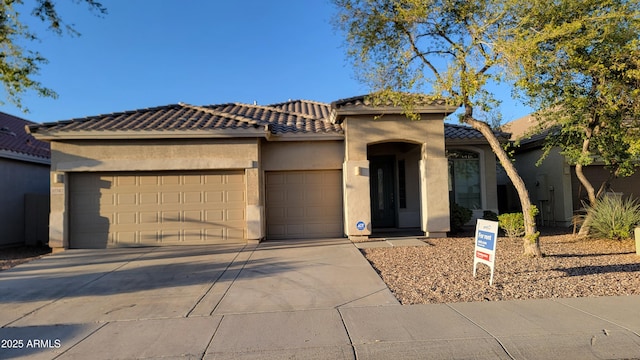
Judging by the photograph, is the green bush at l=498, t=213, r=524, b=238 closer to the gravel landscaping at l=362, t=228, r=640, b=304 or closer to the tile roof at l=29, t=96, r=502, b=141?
the gravel landscaping at l=362, t=228, r=640, b=304

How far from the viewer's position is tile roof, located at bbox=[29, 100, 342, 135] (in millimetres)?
12172

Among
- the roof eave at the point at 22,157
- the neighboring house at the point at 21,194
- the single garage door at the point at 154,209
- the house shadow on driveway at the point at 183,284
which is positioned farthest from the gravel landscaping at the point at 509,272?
the roof eave at the point at 22,157

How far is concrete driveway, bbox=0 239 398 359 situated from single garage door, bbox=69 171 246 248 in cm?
143

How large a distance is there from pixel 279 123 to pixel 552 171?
34.3 feet

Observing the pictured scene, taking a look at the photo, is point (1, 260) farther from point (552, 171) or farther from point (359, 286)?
point (552, 171)

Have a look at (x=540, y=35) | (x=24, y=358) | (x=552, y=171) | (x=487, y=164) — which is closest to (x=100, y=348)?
(x=24, y=358)

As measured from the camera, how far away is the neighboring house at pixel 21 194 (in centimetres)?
1413

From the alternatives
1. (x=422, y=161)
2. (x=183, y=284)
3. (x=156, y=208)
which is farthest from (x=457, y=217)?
(x=156, y=208)

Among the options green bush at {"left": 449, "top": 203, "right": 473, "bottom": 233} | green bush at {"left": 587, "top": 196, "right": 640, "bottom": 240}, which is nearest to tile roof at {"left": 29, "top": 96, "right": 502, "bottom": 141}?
green bush at {"left": 449, "top": 203, "right": 473, "bottom": 233}

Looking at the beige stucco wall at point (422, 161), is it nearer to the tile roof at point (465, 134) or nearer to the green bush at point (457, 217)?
the green bush at point (457, 217)

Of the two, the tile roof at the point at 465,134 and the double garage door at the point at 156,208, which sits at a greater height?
the tile roof at the point at 465,134

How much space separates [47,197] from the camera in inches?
590

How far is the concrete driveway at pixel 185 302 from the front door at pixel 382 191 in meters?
4.75

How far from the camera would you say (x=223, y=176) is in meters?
12.7
